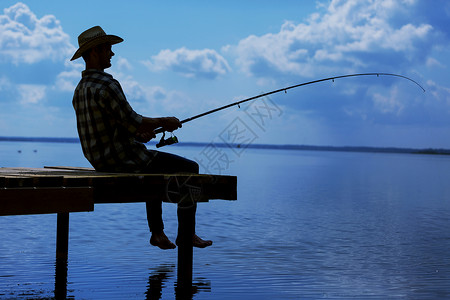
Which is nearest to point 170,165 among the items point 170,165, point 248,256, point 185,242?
point 170,165

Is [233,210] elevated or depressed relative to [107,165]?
depressed

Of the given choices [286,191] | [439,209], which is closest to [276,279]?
[439,209]

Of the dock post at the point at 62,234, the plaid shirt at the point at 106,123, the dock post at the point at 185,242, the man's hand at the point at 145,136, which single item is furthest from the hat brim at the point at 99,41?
the dock post at the point at 62,234

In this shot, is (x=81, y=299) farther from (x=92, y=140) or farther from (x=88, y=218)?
(x=88, y=218)

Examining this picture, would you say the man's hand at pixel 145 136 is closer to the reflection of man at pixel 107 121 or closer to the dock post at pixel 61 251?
the reflection of man at pixel 107 121

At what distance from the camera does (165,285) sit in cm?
717

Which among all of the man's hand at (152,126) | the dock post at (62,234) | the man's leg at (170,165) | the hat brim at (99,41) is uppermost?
the hat brim at (99,41)

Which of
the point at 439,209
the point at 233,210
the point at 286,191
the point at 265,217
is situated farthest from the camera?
the point at 286,191

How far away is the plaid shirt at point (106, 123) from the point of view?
614cm

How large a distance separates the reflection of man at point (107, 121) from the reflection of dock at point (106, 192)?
0.27 metres

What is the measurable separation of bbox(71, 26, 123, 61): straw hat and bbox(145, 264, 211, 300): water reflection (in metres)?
2.43

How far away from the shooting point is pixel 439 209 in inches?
731

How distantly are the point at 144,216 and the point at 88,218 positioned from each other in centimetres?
131

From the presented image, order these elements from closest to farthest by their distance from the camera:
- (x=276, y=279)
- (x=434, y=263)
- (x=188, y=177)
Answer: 1. (x=188, y=177)
2. (x=276, y=279)
3. (x=434, y=263)
